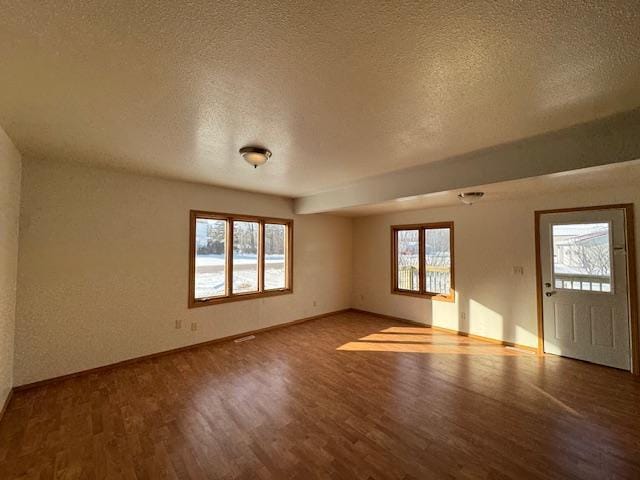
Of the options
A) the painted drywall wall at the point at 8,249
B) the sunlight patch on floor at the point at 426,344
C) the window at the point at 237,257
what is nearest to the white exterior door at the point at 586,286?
the sunlight patch on floor at the point at 426,344

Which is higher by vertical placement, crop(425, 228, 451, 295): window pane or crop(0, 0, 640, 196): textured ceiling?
crop(0, 0, 640, 196): textured ceiling

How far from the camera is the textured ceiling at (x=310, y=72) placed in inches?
45.8

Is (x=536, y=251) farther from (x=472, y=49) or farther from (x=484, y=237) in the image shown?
(x=472, y=49)

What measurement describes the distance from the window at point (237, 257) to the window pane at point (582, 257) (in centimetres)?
431

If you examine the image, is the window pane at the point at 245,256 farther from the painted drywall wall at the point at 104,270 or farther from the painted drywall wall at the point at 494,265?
the painted drywall wall at the point at 494,265

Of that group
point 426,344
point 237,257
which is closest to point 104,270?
point 237,257

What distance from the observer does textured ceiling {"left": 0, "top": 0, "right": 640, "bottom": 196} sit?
1.16 m

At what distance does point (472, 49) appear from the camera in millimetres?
1352

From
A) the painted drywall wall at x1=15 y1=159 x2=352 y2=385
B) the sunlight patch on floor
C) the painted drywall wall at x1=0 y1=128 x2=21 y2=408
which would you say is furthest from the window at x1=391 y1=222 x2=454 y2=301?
the painted drywall wall at x1=0 y1=128 x2=21 y2=408

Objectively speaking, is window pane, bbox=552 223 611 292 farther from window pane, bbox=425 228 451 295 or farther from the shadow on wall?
window pane, bbox=425 228 451 295

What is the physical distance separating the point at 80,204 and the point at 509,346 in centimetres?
627

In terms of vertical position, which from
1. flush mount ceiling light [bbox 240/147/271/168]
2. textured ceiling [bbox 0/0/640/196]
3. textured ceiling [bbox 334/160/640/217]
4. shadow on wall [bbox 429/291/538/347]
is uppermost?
textured ceiling [bbox 0/0/640/196]

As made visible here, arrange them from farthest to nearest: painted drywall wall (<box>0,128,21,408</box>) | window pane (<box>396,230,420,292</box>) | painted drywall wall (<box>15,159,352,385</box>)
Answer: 1. window pane (<box>396,230,420,292</box>)
2. painted drywall wall (<box>15,159,352,385</box>)
3. painted drywall wall (<box>0,128,21,408</box>)

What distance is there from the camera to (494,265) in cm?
447
